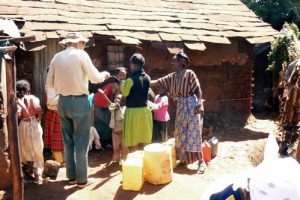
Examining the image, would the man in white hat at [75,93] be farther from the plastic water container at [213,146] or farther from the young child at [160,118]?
the plastic water container at [213,146]

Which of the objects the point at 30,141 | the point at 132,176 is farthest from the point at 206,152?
the point at 30,141

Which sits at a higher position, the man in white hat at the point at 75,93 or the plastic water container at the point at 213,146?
the man in white hat at the point at 75,93

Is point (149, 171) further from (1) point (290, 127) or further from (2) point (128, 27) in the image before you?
(2) point (128, 27)

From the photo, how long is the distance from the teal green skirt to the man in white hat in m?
0.91

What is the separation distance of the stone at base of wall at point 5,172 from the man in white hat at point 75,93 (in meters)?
0.81

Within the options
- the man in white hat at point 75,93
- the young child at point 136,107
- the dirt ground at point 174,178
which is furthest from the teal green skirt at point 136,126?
the man in white hat at point 75,93

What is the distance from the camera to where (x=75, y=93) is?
454 centimetres

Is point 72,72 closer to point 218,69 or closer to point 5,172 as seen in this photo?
point 5,172

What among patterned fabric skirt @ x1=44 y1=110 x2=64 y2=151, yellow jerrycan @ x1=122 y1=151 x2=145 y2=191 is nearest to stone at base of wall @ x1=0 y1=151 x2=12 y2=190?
patterned fabric skirt @ x1=44 y1=110 x2=64 y2=151

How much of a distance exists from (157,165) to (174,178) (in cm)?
47

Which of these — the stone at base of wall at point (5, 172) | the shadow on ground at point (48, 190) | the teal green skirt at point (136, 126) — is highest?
the teal green skirt at point (136, 126)

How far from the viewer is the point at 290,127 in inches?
279

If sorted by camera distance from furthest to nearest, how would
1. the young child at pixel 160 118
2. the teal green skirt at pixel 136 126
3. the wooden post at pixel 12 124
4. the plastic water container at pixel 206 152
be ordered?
1. the young child at pixel 160 118
2. the plastic water container at pixel 206 152
3. the teal green skirt at pixel 136 126
4. the wooden post at pixel 12 124

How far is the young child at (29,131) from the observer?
512 cm
